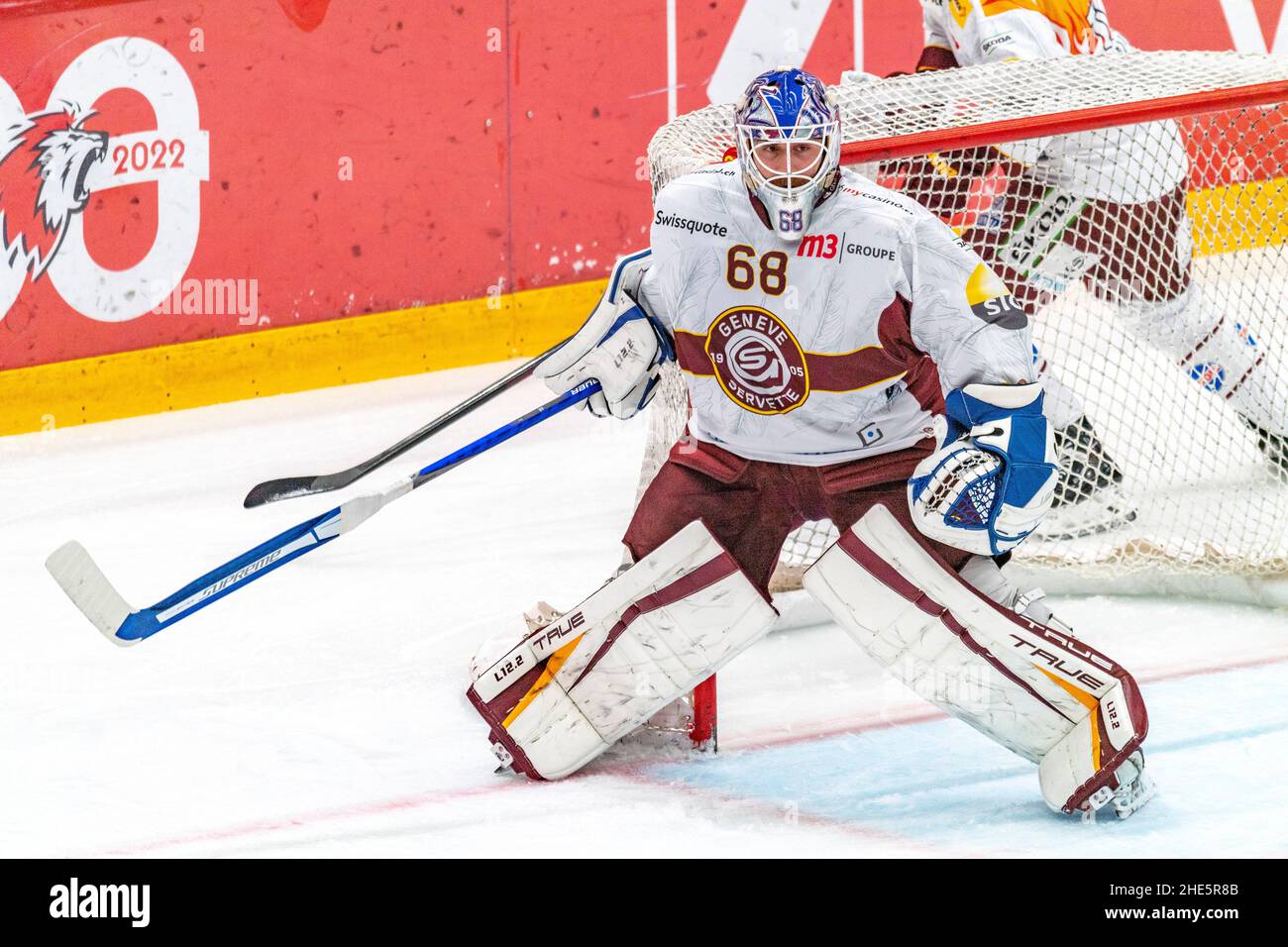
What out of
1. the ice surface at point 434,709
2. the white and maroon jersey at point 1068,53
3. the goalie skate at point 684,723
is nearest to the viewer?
the ice surface at point 434,709

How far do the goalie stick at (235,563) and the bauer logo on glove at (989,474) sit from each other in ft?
2.15

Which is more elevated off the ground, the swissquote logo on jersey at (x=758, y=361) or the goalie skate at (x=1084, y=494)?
the swissquote logo on jersey at (x=758, y=361)

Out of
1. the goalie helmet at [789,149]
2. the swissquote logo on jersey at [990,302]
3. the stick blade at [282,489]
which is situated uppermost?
the goalie helmet at [789,149]

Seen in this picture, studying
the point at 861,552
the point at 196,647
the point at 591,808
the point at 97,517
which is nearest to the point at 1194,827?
the point at 861,552

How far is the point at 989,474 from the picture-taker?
3.00m

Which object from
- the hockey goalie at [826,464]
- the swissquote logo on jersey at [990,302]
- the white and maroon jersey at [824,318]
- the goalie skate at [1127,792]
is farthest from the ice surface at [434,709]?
the swissquote logo on jersey at [990,302]

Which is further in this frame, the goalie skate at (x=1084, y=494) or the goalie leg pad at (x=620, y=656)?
the goalie skate at (x=1084, y=494)

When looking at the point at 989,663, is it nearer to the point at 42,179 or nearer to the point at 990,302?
the point at 990,302

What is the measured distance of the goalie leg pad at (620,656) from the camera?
3.29 meters

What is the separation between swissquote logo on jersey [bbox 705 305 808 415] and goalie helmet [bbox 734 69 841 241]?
143mm

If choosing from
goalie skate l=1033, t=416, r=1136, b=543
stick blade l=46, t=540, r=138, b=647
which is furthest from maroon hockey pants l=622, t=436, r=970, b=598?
goalie skate l=1033, t=416, r=1136, b=543

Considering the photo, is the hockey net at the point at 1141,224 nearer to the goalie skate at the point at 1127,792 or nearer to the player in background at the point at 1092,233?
the player in background at the point at 1092,233

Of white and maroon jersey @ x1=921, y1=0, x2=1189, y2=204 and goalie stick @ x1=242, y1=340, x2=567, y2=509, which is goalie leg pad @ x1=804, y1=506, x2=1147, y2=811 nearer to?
goalie stick @ x1=242, y1=340, x2=567, y2=509

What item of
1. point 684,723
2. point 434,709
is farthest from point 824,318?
point 434,709
